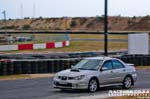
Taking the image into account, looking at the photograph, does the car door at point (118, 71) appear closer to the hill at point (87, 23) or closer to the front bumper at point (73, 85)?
the front bumper at point (73, 85)

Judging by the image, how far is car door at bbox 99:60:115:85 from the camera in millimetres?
19484

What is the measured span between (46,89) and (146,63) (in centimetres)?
1703

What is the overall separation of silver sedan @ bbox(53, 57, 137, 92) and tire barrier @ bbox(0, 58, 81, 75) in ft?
27.5

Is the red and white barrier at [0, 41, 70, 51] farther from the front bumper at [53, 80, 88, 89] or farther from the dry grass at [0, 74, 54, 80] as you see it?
the front bumper at [53, 80, 88, 89]

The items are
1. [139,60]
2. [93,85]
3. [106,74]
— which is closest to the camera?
[93,85]

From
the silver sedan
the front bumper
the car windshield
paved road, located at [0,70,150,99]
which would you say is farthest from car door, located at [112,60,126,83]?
the front bumper

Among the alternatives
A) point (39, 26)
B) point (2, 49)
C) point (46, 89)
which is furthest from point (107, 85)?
point (39, 26)

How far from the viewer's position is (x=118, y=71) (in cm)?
2027

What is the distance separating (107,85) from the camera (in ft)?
64.9

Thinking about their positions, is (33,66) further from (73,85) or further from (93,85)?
(73,85)

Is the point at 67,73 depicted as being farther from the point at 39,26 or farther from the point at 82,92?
the point at 39,26

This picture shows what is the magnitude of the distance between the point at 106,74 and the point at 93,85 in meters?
0.86

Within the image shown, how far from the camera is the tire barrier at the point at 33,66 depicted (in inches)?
1085

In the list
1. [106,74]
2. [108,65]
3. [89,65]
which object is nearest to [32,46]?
[108,65]
